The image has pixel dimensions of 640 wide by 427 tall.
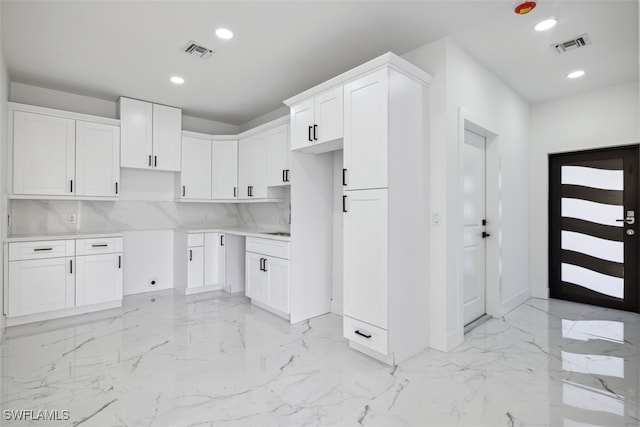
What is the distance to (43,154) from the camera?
3752mm

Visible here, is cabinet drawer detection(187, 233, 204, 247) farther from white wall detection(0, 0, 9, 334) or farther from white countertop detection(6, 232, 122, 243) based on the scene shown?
white wall detection(0, 0, 9, 334)

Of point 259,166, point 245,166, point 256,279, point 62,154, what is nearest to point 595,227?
point 256,279

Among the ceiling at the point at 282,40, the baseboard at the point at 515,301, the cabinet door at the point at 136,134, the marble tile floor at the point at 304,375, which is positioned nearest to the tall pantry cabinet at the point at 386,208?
the marble tile floor at the point at 304,375

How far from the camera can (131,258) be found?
4.61 metres

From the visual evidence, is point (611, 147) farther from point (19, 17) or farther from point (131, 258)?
point (131, 258)

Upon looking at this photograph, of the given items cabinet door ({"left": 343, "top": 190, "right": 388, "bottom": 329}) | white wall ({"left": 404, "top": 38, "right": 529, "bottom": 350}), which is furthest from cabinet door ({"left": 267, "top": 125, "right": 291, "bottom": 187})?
white wall ({"left": 404, "top": 38, "right": 529, "bottom": 350})

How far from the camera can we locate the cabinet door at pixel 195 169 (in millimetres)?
4805

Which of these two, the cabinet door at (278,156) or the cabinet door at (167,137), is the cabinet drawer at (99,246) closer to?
the cabinet door at (167,137)

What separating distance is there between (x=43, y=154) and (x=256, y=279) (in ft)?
9.52

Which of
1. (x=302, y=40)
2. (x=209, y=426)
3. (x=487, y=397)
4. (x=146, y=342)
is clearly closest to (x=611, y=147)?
(x=487, y=397)

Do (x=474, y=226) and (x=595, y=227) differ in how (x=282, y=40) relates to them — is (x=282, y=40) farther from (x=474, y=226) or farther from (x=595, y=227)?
(x=595, y=227)

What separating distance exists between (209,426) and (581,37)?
4.15 meters

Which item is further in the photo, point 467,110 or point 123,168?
point 123,168

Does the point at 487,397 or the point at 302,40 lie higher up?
the point at 302,40
